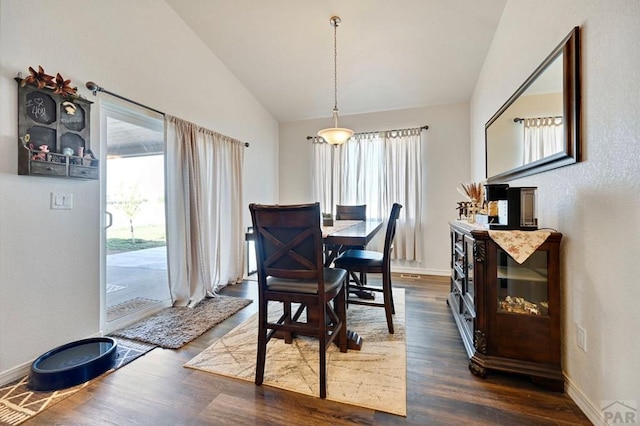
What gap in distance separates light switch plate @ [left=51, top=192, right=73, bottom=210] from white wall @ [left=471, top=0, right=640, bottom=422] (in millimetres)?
3221

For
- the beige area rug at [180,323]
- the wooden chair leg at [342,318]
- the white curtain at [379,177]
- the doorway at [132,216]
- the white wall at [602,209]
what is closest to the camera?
the white wall at [602,209]

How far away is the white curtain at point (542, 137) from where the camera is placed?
1.67 metres

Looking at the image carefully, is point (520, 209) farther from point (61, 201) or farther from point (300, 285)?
point (61, 201)

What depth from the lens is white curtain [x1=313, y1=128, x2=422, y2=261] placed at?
4.20 meters

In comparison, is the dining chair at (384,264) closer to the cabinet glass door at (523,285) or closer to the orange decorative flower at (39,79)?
the cabinet glass door at (523,285)

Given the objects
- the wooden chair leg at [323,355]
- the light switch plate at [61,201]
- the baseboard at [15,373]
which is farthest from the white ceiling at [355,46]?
the baseboard at [15,373]

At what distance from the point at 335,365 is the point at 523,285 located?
1294mm

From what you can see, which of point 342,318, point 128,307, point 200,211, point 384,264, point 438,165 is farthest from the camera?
point 438,165

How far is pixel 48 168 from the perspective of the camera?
187cm

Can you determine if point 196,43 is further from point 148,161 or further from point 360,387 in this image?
point 360,387

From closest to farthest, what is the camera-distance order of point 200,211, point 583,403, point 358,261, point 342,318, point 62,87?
point 583,403, point 62,87, point 342,318, point 358,261, point 200,211

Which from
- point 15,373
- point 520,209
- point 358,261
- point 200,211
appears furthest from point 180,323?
point 520,209

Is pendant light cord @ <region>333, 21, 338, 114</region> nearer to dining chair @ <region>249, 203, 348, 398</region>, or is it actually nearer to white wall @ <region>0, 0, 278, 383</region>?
white wall @ <region>0, 0, 278, 383</region>

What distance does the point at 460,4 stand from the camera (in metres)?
2.62
